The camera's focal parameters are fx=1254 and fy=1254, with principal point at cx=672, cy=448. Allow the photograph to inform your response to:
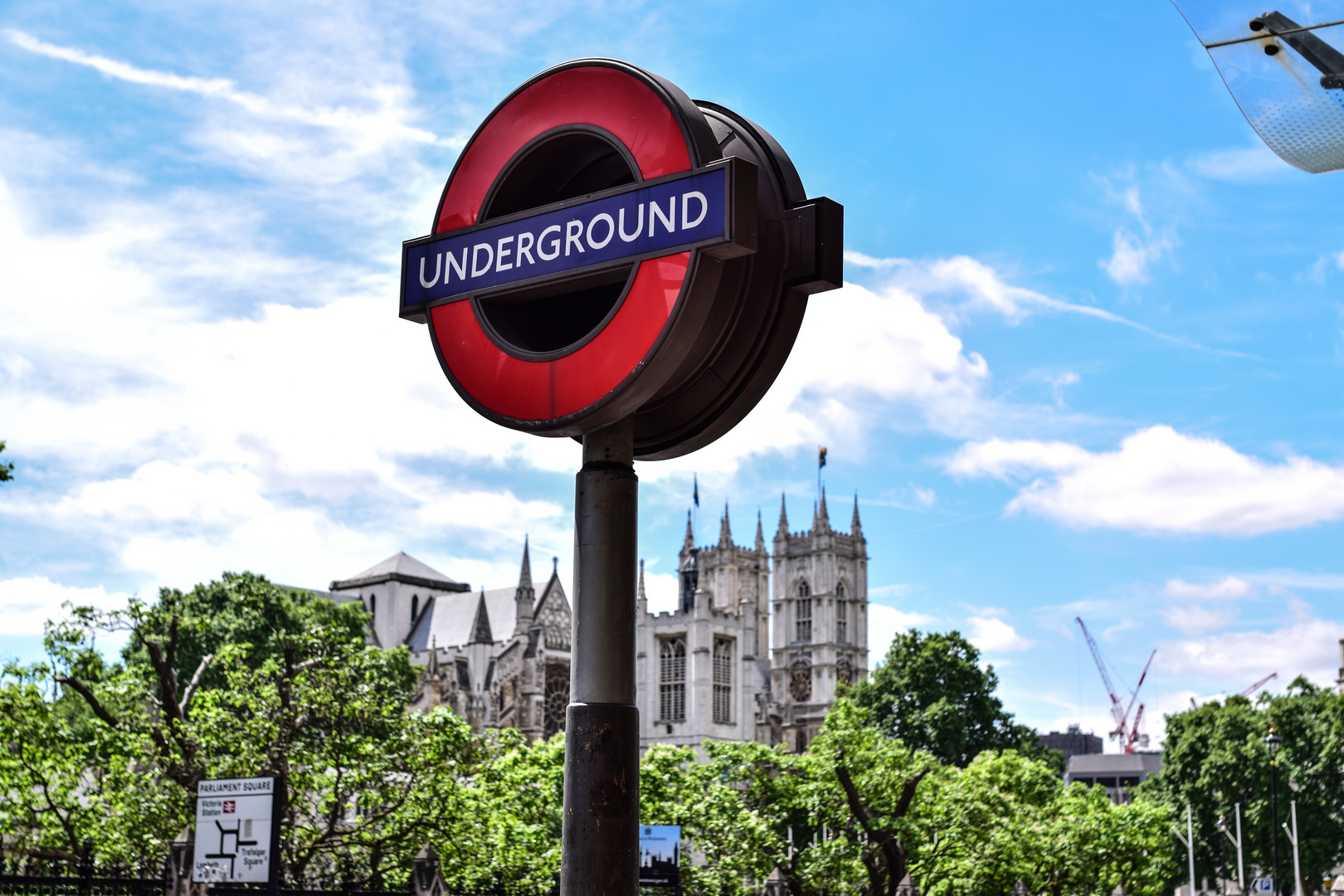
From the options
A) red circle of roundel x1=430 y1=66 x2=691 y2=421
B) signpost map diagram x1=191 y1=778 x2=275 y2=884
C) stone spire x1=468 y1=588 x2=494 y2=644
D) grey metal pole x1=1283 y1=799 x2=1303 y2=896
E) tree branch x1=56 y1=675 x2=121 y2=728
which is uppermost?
stone spire x1=468 y1=588 x2=494 y2=644

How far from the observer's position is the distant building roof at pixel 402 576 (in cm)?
12706

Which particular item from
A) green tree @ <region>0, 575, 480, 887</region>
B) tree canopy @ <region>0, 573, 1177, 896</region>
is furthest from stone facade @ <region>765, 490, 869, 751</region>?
green tree @ <region>0, 575, 480, 887</region>

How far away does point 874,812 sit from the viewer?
29.1 m

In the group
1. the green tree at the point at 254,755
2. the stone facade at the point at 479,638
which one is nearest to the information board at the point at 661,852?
the green tree at the point at 254,755

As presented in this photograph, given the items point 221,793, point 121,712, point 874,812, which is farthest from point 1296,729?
point 221,793

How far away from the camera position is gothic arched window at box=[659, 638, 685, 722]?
392ft

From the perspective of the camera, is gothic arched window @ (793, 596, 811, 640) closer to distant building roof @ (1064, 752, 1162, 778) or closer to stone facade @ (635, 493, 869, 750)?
stone facade @ (635, 493, 869, 750)

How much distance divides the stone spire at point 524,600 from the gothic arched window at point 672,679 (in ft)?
44.8

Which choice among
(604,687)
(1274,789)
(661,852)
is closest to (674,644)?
(1274,789)

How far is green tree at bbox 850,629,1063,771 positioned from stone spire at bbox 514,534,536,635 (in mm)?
47169

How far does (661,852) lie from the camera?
93.2ft

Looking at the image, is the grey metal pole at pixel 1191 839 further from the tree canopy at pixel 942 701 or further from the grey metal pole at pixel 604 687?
the grey metal pole at pixel 604 687

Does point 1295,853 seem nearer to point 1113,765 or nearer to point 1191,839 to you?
point 1191,839

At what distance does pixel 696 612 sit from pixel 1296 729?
65133 mm
